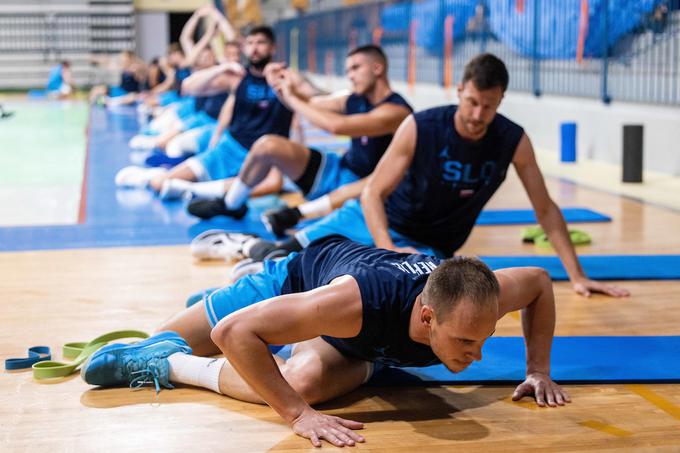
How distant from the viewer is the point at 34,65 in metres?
28.5

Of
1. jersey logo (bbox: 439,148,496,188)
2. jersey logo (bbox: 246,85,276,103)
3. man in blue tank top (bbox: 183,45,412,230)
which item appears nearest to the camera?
jersey logo (bbox: 439,148,496,188)

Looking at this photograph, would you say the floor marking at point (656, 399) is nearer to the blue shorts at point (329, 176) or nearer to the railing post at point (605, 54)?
the blue shorts at point (329, 176)

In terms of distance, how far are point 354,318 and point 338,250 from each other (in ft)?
1.78

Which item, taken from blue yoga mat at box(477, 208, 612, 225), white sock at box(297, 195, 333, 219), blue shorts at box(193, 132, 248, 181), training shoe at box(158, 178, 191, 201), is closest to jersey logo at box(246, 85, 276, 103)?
blue shorts at box(193, 132, 248, 181)

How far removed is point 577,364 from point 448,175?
1.24 meters

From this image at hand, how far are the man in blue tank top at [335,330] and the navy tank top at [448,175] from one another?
1081mm

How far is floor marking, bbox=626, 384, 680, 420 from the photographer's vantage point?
304cm

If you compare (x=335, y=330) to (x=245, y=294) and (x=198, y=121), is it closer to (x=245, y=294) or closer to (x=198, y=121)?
(x=245, y=294)

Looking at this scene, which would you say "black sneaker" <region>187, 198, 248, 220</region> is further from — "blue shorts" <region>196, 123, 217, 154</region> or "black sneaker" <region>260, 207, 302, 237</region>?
"blue shorts" <region>196, 123, 217, 154</region>

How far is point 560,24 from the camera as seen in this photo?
1030 centimetres

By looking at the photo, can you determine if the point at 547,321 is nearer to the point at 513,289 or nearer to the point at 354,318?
the point at 513,289

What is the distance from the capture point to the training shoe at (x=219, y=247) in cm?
532

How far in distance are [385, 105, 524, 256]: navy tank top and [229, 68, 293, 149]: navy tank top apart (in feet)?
10.2

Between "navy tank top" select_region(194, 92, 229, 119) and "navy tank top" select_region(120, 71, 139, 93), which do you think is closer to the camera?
"navy tank top" select_region(194, 92, 229, 119)
